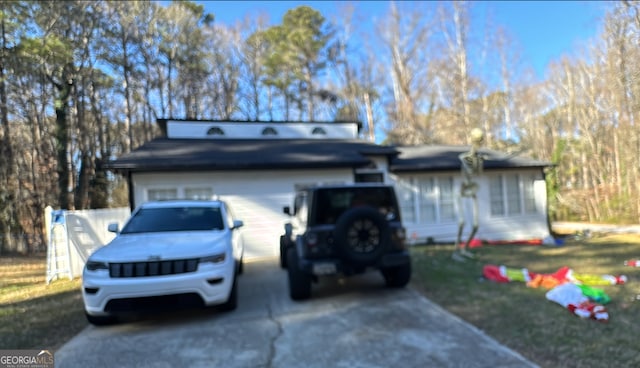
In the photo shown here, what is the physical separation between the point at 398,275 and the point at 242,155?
6.46 metres

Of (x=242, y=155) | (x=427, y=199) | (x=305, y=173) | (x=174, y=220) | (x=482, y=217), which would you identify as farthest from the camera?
(x=482, y=217)

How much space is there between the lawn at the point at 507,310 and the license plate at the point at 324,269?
1.64 m

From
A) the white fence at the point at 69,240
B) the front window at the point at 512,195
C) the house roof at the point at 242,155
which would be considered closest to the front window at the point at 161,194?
the house roof at the point at 242,155

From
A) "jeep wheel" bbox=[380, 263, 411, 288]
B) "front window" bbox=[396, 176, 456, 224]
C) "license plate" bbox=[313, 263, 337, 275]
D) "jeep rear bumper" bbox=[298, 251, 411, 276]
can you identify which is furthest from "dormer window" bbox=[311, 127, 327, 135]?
"license plate" bbox=[313, 263, 337, 275]

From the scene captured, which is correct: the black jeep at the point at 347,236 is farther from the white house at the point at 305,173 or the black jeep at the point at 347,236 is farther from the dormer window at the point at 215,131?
the dormer window at the point at 215,131

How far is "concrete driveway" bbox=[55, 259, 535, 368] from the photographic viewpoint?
3434 millimetres

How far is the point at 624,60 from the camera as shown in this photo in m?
5.11

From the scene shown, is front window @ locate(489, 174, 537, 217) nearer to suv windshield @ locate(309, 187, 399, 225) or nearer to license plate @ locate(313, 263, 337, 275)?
suv windshield @ locate(309, 187, 399, 225)

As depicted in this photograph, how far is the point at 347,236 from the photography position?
16.3ft

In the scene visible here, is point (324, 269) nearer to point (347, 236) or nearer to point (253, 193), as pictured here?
point (347, 236)

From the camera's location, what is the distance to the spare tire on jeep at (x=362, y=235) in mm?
4949

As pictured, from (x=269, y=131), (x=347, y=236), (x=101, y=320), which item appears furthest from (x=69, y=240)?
(x=269, y=131)

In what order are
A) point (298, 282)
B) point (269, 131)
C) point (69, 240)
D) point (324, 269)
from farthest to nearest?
1. point (269, 131)
2. point (69, 240)
3. point (298, 282)
4. point (324, 269)

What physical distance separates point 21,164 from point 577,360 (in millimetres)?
18053
